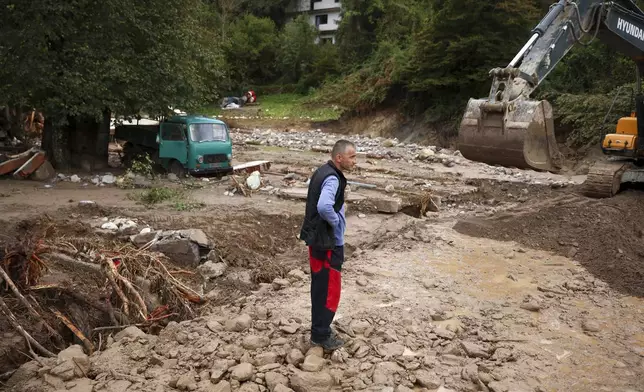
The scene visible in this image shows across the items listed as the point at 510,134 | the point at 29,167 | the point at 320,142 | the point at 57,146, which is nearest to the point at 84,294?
the point at 510,134

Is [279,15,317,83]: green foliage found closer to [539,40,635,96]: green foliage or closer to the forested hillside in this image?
the forested hillside

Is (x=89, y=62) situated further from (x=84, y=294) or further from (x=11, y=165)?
(x=84, y=294)

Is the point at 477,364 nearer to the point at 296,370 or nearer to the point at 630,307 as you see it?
the point at 296,370

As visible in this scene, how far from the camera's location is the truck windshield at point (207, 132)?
1492 centimetres

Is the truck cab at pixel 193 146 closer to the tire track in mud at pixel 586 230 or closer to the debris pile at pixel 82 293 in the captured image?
the debris pile at pixel 82 293

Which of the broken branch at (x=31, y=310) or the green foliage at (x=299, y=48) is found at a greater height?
the green foliage at (x=299, y=48)

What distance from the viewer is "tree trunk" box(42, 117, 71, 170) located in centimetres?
1536

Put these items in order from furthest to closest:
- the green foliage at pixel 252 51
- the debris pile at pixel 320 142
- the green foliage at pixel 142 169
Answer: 1. the green foliage at pixel 252 51
2. the debris pile at pixel 320 142
3. the green foliage at pixel 142 169

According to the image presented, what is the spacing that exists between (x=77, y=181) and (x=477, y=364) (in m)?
12.4

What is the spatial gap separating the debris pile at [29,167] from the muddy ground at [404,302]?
1143 millimetres

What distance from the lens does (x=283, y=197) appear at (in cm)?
1267

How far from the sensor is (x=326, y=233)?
4.64m

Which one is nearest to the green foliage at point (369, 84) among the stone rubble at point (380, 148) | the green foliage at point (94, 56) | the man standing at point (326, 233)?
the stone rubble at point (380, 148)

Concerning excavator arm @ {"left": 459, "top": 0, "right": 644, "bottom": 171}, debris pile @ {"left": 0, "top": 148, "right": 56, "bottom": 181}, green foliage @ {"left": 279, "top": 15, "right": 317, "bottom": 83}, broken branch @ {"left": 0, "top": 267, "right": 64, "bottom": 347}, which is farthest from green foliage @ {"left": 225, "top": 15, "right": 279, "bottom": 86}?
broken branch @ {"left": 0, "top": 267, "right": 64, "bottom": 347}
